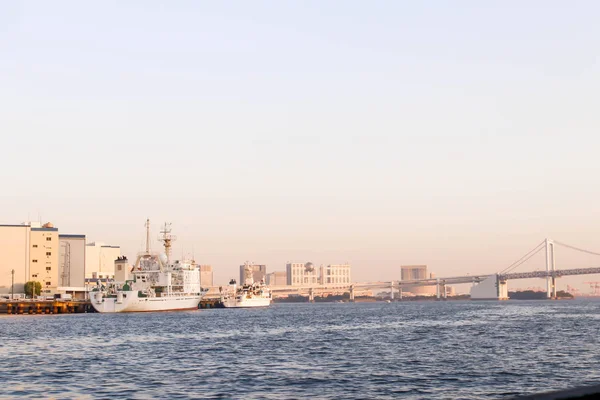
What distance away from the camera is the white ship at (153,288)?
13012 cm

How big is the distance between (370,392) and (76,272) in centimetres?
15719

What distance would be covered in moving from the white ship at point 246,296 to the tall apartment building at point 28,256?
42.7 metres

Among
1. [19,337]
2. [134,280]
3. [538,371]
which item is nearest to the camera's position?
[538,371]

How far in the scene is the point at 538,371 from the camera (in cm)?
3172

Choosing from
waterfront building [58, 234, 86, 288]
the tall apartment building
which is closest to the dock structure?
the tall apartment building

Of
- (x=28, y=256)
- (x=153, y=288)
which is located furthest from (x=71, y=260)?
(x=153, y=288)

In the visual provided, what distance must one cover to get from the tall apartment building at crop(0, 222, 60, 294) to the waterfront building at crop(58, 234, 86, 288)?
1289cm

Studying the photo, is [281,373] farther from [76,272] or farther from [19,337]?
[76,272]

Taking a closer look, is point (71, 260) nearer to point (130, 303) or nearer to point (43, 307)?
point (43, 307)

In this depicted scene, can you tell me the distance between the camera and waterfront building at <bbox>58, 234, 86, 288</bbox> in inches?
6737

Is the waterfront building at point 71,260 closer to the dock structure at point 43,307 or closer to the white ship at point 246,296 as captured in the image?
the dock structure at point 43,307

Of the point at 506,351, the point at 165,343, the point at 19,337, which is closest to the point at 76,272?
the point at 19,337

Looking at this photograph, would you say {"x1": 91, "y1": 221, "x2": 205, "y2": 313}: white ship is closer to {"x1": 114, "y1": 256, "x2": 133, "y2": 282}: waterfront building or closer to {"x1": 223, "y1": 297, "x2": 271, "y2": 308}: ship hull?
{"x1": 114, "y1": 256, "x2": 133, "y2": 282}: waterfront building

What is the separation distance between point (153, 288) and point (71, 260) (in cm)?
4590
